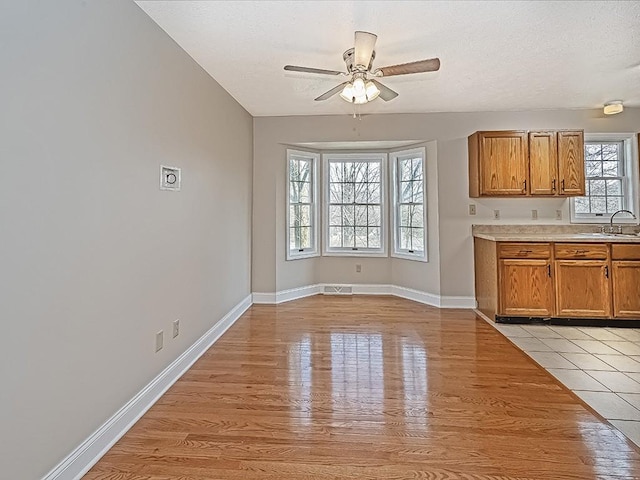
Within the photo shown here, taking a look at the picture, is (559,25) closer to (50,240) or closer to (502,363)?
(502,363)

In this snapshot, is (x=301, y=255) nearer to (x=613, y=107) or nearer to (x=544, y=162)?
(x=544, y=162)

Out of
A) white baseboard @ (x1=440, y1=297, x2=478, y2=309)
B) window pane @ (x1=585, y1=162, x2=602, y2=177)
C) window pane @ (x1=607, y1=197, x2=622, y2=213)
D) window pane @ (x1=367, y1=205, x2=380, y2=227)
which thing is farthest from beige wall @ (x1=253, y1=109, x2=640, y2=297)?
window pane @ (x1=367, y1=205, x2=380, y2=227)

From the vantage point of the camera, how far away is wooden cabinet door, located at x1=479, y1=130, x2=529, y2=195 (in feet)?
14.3

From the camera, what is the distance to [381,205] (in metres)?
5.54

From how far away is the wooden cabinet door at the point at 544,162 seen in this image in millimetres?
4320

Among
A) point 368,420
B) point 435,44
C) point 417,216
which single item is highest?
point 435,44

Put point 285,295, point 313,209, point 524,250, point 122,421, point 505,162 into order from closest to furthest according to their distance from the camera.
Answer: point 122,421
point 524,250
point 505,162
point 285,295
point 313,209

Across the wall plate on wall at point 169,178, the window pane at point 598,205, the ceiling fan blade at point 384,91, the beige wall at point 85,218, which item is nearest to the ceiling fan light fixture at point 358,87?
the ceiling fan blade at point 384,91

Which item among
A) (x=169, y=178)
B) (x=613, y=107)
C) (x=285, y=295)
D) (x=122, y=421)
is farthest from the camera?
(x=285, y=295)

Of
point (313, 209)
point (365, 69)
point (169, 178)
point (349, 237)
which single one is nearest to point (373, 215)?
point (349, 237)

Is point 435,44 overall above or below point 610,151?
above

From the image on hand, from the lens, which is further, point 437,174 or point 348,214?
point 348,214

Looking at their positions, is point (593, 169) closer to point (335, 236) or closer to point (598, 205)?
point (598, 205)

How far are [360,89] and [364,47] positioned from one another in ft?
1.25
